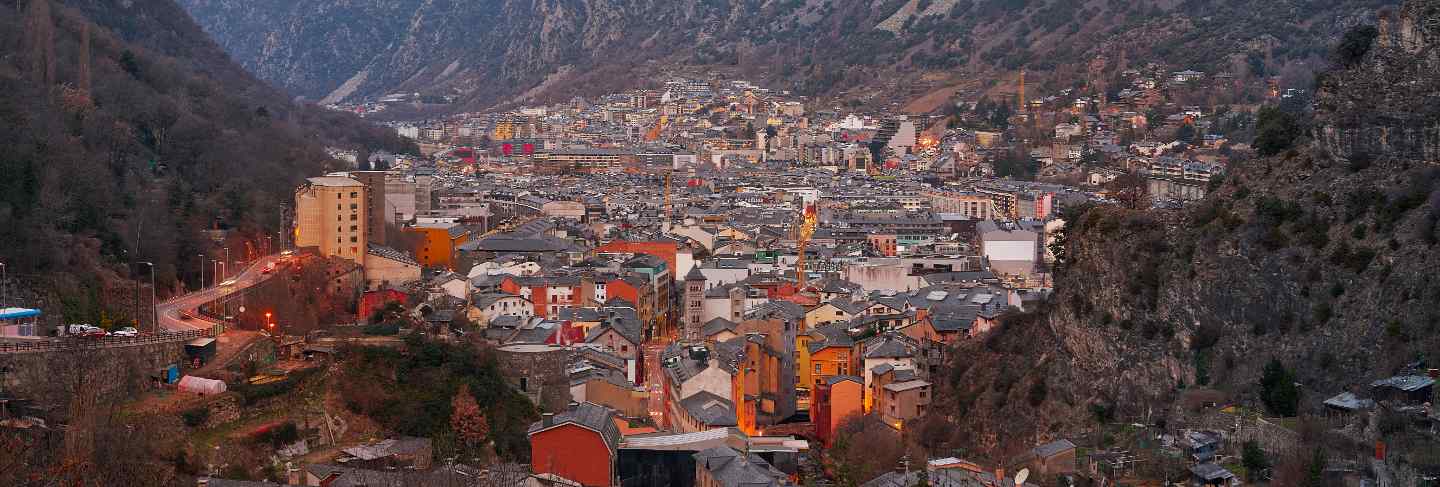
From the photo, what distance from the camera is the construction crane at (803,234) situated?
41.2 m

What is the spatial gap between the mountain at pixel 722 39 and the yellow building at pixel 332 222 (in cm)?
4327

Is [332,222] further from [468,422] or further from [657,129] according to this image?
[657,129]

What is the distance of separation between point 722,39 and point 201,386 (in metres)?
107

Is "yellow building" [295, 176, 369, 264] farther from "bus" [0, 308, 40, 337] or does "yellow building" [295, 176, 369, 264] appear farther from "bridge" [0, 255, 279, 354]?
"bus" [0, 308, 40, 337]

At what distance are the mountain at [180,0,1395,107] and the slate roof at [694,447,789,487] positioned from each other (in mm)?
50545

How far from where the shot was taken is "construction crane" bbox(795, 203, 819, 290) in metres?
41.2

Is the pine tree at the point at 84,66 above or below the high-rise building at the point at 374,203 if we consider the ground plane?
Answer: above

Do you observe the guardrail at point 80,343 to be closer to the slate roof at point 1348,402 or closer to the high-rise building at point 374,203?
the high-rise building at point 374,203

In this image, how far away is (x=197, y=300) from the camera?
94.6 ft

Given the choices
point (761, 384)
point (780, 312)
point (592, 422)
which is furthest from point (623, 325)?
point (592, 422)

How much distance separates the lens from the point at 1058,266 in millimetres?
28891

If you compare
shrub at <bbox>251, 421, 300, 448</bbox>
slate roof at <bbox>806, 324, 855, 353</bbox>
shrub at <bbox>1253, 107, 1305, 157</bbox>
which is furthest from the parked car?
shrub at <bbox>1253, 107, 1305, 157</bbox>

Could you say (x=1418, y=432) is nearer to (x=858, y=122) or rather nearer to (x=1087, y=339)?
(x=1087, y=339)

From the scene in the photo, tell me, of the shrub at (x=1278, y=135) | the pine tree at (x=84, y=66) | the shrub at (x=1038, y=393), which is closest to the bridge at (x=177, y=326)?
the pine tree at (x=84, y=66)
